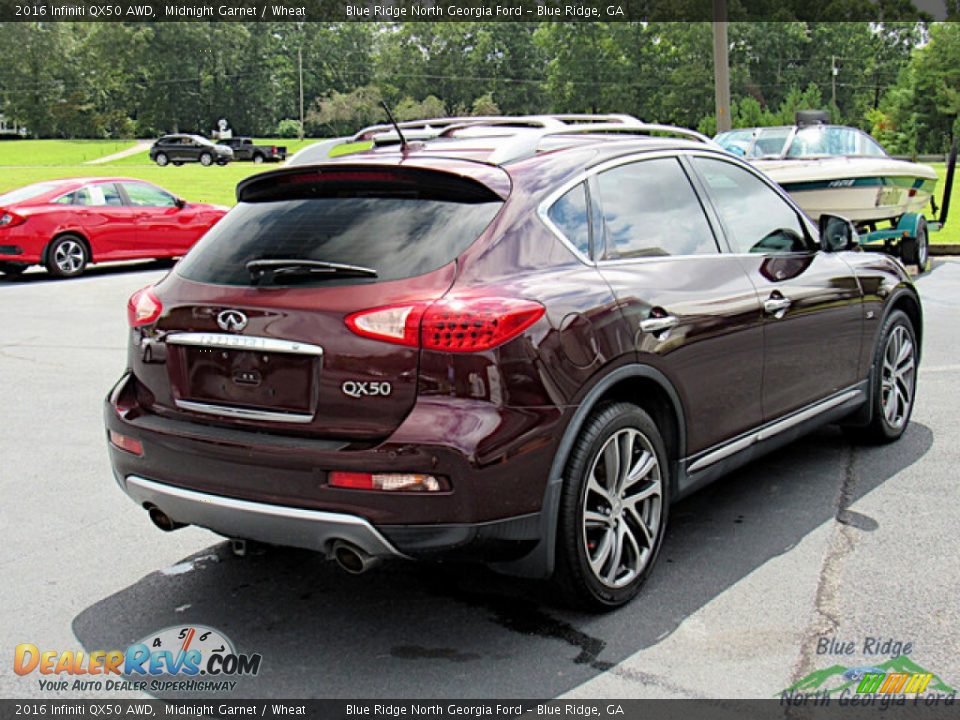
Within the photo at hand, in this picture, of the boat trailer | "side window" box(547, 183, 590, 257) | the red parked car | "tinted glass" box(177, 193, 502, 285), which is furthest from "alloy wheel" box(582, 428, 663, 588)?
the red parked car

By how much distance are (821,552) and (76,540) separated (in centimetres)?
321

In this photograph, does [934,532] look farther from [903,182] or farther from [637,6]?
[637,6]

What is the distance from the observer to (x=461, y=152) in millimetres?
4203

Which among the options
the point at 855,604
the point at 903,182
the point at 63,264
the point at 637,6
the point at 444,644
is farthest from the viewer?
the point at 637,6

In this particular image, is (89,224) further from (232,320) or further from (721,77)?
(232,320)

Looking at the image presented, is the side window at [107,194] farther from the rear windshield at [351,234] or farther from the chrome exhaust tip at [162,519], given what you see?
the chrome exhaust tip at [162,519]

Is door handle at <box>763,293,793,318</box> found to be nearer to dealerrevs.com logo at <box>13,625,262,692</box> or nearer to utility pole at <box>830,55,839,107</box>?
dealerrevs.com logo at <box>13,625,262,692</box>

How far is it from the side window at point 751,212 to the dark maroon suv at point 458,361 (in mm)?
170

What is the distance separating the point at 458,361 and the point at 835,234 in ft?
9.49

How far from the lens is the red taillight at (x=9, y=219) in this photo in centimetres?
1548

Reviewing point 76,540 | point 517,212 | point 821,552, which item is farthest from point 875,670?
point 76,540

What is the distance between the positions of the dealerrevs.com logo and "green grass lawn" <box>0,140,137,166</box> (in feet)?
226

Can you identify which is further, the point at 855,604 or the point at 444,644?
the point at 855,604

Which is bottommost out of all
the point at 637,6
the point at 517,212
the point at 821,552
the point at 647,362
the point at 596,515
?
the point at 821,552
